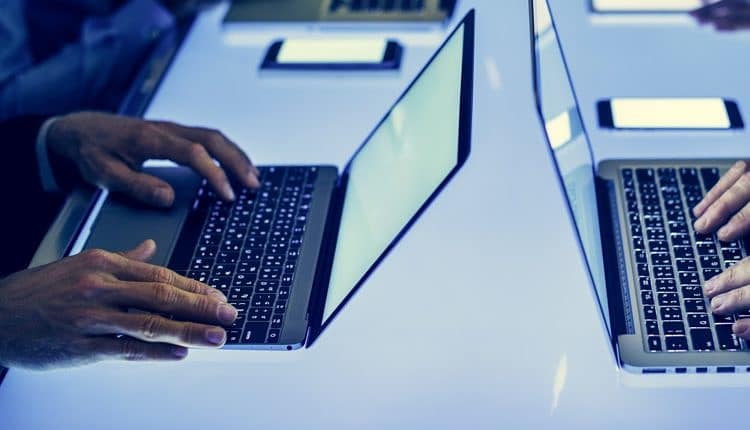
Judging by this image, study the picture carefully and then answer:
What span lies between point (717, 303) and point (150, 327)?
575 mm

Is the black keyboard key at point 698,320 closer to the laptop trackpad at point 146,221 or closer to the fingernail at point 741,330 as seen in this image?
the fingernail at point 741,330

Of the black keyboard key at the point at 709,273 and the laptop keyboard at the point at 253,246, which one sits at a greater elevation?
the black keyboard key at the point at 709,273

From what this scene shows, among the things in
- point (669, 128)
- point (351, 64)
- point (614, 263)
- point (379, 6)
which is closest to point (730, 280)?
point (614, 263)


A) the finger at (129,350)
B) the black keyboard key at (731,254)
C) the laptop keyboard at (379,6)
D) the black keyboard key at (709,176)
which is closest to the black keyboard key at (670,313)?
the black keyboard key at (731,254)

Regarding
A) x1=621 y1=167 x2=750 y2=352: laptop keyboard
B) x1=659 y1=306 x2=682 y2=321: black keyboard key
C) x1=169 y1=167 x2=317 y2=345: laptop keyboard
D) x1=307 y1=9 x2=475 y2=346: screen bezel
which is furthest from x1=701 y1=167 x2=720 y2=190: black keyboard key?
x1=169 y1=167 x2=317 y2=345: laptop keyboard

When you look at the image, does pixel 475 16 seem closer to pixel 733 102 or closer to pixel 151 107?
pixel 733 102

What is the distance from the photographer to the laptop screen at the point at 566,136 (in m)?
0.85

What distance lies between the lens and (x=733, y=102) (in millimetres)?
1162

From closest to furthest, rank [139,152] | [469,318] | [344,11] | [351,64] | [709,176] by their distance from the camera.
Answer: [469,318] < [709,176] < [139,152] < [351,64] < [344,11]

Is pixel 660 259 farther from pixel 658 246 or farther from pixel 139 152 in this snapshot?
pixel 139 152

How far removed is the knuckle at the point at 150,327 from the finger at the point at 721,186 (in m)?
0.61

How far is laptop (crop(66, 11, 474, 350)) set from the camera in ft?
2.81

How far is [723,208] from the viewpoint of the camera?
0.93 meters

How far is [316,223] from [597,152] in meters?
0.39
